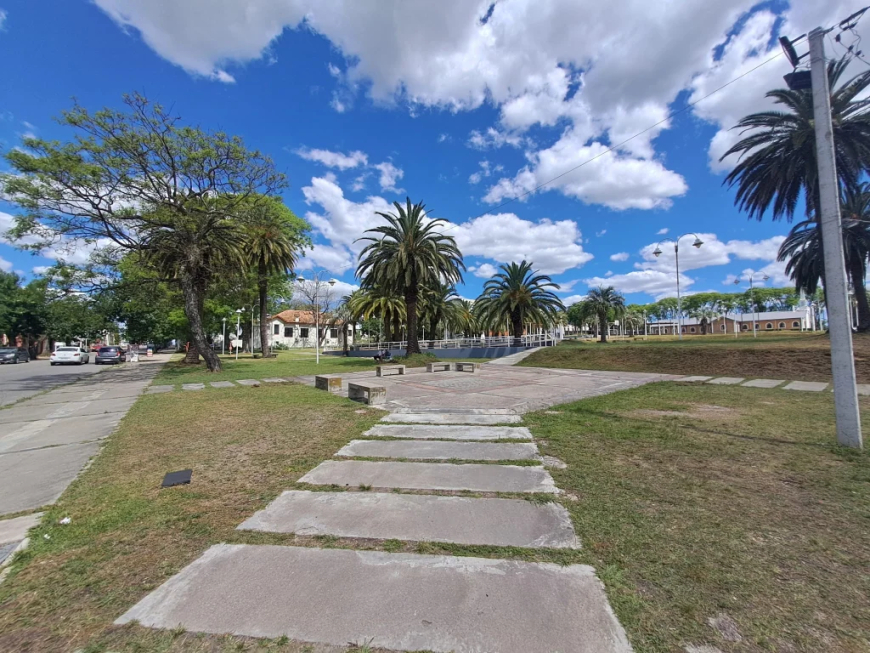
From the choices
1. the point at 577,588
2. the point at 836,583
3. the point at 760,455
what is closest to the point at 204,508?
the point at 577,588

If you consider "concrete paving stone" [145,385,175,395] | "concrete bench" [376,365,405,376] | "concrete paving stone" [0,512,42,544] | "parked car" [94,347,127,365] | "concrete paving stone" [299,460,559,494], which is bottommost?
"concrete paving stone" [299,460,559,494]

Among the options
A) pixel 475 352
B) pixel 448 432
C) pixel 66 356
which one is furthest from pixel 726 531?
pixel 66 356

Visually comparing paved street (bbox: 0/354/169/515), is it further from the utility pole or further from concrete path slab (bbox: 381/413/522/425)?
the utility pole

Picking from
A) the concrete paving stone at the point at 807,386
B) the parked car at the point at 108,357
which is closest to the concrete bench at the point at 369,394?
the concrete paving stone at the point at 807,386

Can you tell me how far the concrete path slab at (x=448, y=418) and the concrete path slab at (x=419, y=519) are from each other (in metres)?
3.47

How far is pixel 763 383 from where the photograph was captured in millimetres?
12734

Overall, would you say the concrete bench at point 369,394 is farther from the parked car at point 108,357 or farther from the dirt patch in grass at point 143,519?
the parked car at point 108,357

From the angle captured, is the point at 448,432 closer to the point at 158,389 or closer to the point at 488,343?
the point at 158,389

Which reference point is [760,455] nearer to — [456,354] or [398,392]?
[398,392]

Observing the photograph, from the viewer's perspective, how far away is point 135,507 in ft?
12.1

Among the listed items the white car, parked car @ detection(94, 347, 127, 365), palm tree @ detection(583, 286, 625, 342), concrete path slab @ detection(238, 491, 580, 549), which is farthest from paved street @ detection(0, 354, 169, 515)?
palm tree @ detection(583, 286, 625, 342)

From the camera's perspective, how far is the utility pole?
512 centimetres

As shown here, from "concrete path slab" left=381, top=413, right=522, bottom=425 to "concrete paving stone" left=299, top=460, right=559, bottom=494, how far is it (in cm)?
247

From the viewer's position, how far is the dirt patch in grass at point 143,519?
209 cm
